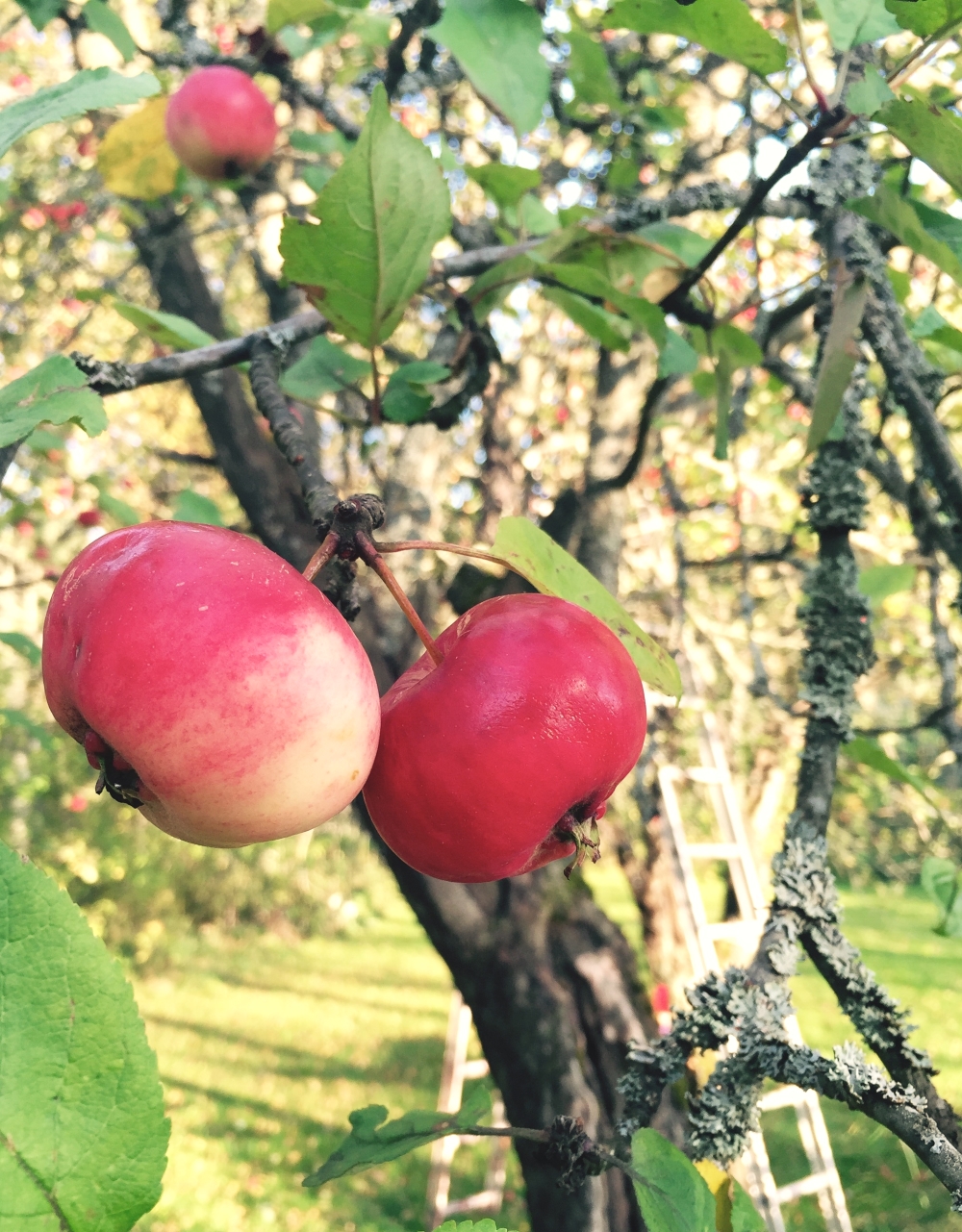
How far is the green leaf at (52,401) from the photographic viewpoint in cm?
57

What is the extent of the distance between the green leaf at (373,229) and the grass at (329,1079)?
11.1 ft

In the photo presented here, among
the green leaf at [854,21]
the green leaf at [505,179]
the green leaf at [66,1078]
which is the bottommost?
the green leaf at [66,1078]

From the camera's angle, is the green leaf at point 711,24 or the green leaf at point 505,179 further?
the green leaf at point 505,179

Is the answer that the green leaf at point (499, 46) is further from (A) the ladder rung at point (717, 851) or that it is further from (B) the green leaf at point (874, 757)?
(A) the ladder rung at point (717, 851)

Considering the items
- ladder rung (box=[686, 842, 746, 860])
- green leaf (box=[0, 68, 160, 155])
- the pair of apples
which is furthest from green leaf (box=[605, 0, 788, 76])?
ladder rung (box=[686, 842, 746, 860])

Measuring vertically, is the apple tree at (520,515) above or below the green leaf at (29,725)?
above

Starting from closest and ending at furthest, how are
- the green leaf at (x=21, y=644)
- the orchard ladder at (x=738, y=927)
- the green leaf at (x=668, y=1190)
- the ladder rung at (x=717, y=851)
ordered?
the green leaf at (x=668, y=1190) < the green leaf at (x=21, y=644) < the orchard ladder at (x=738, y=927) < the ladder rung at (x=717, y=851)

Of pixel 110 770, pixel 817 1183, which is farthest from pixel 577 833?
pixel 817 1183

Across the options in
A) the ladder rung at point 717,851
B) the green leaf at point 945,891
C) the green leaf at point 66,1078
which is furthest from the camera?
the ladder rung at point 717,851

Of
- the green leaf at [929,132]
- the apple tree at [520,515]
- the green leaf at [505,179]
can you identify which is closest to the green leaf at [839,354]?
the apple tree at [520,515]

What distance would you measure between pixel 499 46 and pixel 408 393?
423 millimetres

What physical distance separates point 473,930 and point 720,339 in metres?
1.27

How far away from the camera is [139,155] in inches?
70.7

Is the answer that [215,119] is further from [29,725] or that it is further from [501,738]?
[501,738]
